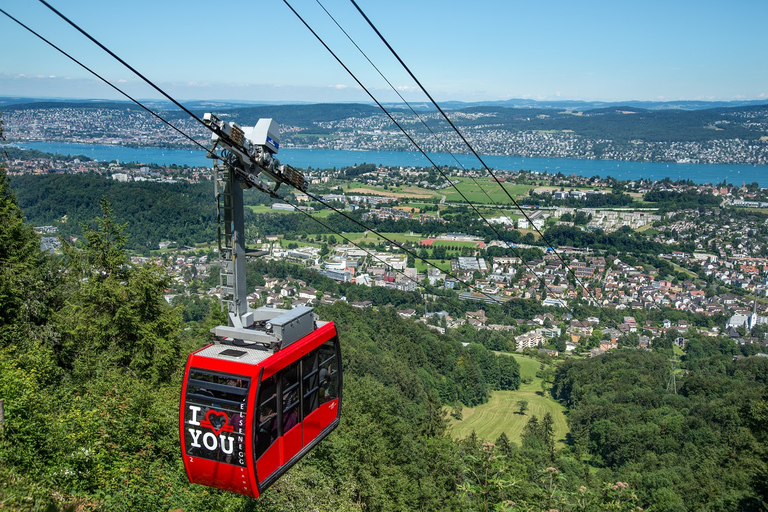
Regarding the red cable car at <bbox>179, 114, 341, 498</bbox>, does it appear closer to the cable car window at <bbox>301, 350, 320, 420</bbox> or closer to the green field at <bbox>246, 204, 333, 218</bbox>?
the cable car window at <bbox>301, 350, 320, 420</bbox>

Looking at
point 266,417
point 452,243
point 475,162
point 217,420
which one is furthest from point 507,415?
point 475,162

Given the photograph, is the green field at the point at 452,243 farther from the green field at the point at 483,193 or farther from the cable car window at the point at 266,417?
the cable car window at the point at 266,417

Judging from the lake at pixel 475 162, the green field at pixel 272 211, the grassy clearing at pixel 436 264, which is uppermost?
the lake at pixel 475 162

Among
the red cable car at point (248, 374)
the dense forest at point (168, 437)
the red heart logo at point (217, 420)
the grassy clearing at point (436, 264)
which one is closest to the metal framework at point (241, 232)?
the red cable car at point (248, 374)

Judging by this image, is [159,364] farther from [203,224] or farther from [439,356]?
[203,224]

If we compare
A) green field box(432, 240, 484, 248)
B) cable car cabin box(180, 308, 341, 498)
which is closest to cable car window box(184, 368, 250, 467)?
cable car cabin box(180, 308, 341, 498)

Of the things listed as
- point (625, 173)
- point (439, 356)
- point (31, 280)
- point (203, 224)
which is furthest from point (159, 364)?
point (625, 173)

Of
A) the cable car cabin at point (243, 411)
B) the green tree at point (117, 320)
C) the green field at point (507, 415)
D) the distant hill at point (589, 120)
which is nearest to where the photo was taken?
the cable car cabin at point (243, 411)

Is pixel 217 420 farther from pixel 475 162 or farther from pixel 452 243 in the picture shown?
pixel 475 162
